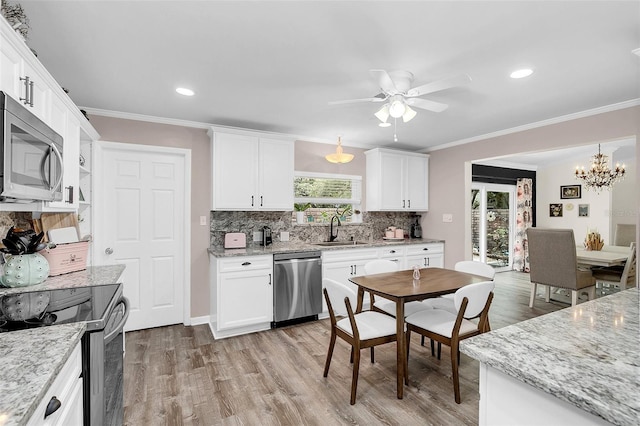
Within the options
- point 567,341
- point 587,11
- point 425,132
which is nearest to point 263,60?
point 587,11

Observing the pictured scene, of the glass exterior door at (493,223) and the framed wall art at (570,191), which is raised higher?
the framed wall art at (570,191)

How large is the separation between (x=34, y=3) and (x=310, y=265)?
300 cm

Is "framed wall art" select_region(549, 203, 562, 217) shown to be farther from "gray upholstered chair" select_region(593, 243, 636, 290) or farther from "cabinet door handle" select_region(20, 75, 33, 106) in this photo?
"cabinet door handle" select_region(20, 75, 33, 106)

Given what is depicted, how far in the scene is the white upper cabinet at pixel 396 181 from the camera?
4711 mm

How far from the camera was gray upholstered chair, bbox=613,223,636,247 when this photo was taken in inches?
211

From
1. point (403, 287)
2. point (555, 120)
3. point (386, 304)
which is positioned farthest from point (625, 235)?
Answer: point (403, 287)

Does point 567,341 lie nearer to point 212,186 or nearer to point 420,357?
point 420,357

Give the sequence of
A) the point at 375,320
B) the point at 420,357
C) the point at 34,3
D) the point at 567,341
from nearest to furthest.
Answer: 1. the point at 567,341
2. the point at 34,3
3. the point at 375,320
4. the point at 420,357

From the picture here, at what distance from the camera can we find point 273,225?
422cm

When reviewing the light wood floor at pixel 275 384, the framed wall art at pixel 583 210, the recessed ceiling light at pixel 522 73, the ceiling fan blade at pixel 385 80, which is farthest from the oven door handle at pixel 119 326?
the framed wall art at pixel 583 210

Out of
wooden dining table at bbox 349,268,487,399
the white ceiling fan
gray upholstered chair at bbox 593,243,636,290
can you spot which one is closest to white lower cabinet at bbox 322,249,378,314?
wooden dining table at bbox 349,268,487,399

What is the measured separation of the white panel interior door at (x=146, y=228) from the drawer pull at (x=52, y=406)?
2747 millimetres

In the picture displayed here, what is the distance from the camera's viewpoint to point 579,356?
92 centimetres

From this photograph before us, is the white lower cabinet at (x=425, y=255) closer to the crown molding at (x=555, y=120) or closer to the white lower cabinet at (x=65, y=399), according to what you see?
the crown molding at (x=555, y=120)
